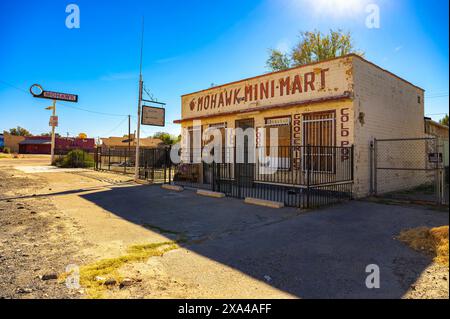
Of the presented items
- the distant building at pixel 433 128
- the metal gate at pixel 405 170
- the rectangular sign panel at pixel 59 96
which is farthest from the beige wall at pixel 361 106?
the rectangular sign panel at pixel 59 96

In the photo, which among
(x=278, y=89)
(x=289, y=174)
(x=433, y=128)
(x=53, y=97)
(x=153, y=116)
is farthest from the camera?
(x=53, y=97)

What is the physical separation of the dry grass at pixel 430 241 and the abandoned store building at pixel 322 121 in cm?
281

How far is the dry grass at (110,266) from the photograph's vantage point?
3145mm

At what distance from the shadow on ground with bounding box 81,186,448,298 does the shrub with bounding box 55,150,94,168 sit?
20.2m

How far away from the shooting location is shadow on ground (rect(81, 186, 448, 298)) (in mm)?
3350

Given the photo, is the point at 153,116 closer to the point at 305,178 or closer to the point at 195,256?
the point at 305,178

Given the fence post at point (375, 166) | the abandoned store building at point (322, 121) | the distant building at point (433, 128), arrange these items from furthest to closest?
the distant building at point (433, 128), the fence post at point (375, 166), the abandoned store building at point (322, 121)

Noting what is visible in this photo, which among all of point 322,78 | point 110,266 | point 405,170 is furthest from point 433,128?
point 110,266

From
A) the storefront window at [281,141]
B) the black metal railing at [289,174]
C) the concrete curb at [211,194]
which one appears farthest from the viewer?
the storefront window at [281,141]

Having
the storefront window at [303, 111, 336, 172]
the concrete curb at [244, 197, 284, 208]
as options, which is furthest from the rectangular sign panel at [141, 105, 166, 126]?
the concrete curb at [244, 197, 284, 208]

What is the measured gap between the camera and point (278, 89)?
37.5ft

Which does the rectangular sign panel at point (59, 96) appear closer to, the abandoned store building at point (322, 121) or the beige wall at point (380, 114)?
the abandoned store building at point (322, 121)

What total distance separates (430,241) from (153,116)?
13.9 m
